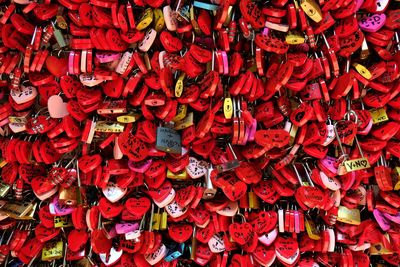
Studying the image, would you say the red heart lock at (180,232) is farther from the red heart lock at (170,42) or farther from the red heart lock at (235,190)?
the red heart lock at (170,42)

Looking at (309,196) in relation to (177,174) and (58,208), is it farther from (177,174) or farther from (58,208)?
(58,208)

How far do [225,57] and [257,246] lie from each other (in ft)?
1.69

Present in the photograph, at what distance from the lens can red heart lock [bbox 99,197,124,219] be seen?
117 cm

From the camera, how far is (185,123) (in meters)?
1.15

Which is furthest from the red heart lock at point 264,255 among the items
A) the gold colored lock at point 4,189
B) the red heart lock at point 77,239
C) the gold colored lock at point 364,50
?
the gold colored lock at point 4,189

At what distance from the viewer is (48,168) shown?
49.1 inches

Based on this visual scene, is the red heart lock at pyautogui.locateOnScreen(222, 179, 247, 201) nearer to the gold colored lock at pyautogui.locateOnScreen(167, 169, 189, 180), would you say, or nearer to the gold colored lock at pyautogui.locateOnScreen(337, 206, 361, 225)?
the gold colored lock at pyautogui.locateOnScreen(167, 169, 189, 180)

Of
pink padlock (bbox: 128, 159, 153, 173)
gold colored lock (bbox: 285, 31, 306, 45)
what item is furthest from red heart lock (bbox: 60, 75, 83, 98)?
gold colored lock (bbox: 285, 31, 306, 45)

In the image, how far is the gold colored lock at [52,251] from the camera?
1232 millimetres

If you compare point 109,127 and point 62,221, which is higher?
point 109,127

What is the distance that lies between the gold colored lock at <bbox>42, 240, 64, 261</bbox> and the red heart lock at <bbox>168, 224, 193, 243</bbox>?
31cm

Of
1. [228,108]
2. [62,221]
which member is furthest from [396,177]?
[62,221]

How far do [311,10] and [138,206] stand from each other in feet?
2.14

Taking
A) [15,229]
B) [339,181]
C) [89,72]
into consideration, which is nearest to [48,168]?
[15,229]
